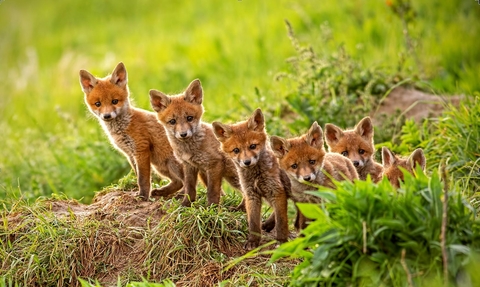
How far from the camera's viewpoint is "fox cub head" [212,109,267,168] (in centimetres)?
639

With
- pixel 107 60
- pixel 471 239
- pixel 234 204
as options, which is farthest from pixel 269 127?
pixel 107 60

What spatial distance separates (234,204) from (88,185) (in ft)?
11.1

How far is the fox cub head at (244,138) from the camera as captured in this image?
6.39m

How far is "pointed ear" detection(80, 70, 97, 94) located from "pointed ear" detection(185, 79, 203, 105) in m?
1.13

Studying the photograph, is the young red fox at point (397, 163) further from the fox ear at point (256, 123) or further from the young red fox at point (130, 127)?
the young red fox at point (130, 127)

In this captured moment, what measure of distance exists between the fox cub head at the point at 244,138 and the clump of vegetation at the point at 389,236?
1.49 meters

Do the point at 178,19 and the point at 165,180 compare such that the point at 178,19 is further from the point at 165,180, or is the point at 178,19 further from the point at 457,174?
the point at 457,174

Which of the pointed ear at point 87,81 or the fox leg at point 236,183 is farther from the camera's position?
the pointed ear at point 87,81

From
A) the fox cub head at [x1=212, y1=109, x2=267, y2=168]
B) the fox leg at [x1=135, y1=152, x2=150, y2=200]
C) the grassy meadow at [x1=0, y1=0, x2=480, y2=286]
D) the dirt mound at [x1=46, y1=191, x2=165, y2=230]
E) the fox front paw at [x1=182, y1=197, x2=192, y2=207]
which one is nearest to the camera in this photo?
the grassy meadow at [x1=0, y1=0, x2=480, y2=286]

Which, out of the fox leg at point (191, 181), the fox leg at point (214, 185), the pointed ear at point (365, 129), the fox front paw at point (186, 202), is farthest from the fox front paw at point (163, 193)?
the pointed ear at point (365, 129)

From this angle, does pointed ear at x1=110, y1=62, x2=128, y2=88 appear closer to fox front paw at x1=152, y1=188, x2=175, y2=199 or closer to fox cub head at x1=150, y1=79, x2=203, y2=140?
fox cub head at x1=150, y1=79, x2=203, y2=140

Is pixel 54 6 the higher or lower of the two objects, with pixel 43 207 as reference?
higher

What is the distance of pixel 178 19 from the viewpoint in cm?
1916

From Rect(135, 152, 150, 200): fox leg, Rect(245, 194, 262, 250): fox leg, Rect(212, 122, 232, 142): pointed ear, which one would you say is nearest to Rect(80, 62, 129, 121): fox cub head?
Rect(135, 152, 150, 200): fox leg
